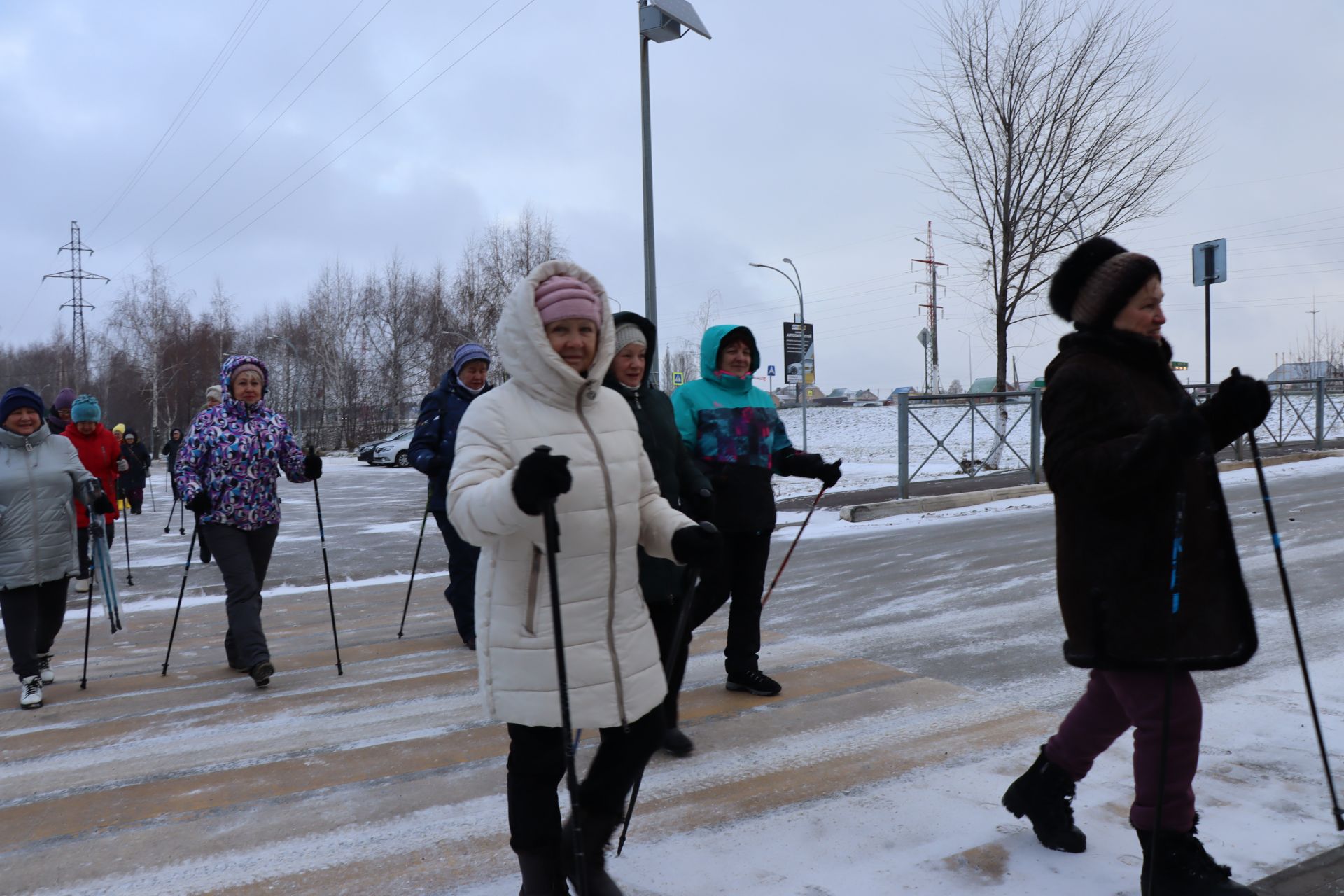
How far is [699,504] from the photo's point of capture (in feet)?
12.7

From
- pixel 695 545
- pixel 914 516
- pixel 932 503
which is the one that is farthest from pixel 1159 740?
pixel 932 503

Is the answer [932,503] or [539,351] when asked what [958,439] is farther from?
[539,351]

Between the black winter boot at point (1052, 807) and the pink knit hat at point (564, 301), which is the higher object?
the pink knit hat at point (564, 301)

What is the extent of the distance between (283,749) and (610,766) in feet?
7.73

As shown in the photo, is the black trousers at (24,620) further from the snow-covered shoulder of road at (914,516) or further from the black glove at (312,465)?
the snow-covered shoulder of road at (914,516)

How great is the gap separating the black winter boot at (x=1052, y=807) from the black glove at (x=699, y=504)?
4.98ft

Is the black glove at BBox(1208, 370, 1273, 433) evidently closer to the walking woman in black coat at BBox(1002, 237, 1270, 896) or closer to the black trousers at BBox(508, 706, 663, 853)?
the walking woman in black coat at BBox(1002, 237, 1270, 896)

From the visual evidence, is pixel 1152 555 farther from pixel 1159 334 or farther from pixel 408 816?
pixel 408 816

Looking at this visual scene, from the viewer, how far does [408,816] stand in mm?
3506

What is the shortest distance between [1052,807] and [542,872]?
1642mm

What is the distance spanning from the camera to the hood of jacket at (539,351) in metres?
2.45

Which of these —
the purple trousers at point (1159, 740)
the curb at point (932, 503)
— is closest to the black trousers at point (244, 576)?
the purple trousers at point (1159, 740)

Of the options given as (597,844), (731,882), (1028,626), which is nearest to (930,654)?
(1028,626)

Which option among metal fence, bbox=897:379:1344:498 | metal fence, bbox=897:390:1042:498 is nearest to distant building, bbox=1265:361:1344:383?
metal fence, bbox=897:379:1344:498
